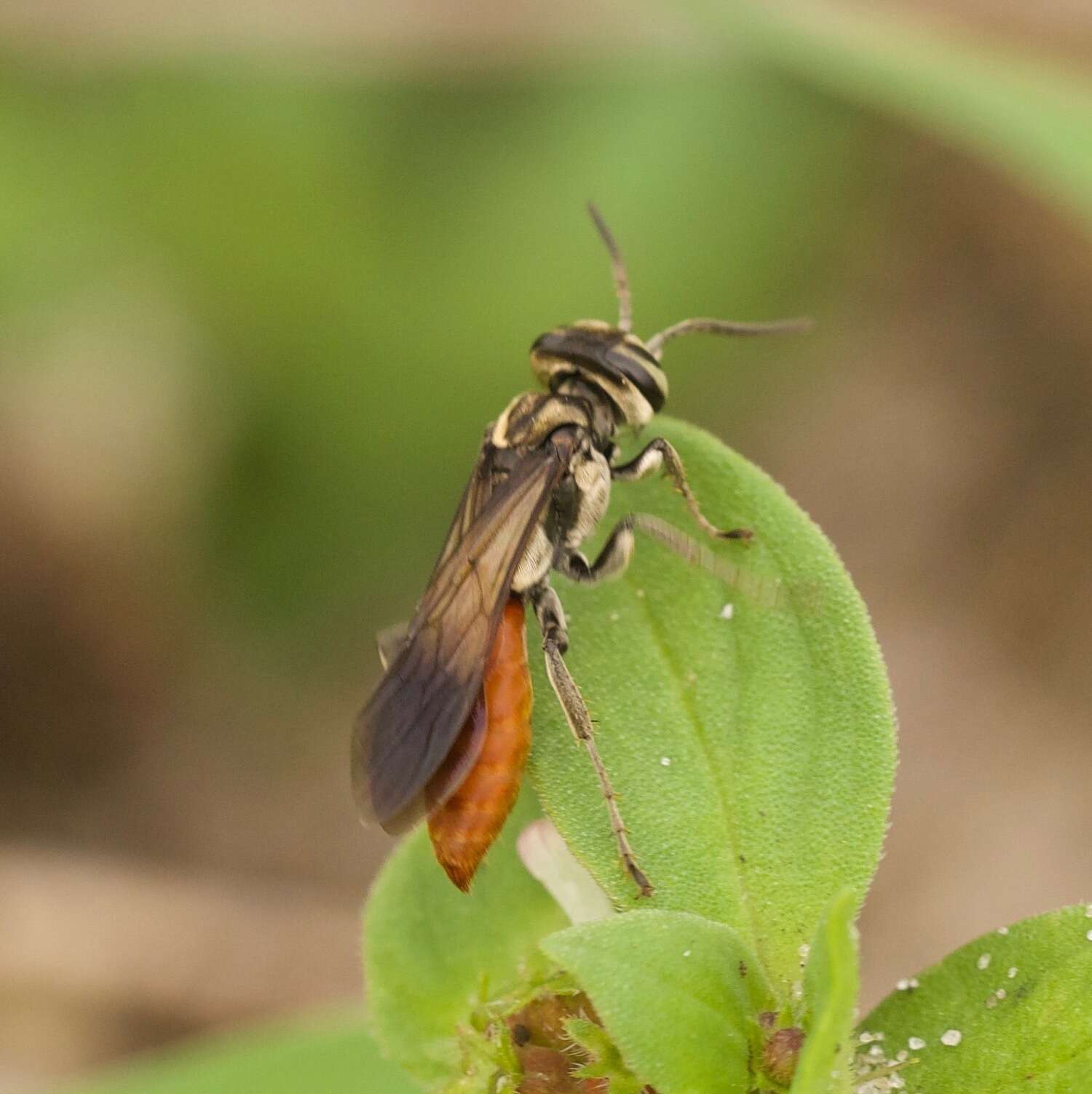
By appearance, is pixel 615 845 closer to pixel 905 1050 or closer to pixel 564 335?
pixel 905 1050

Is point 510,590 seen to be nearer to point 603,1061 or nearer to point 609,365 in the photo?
point 609,365

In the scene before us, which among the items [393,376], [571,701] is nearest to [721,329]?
[571,701]

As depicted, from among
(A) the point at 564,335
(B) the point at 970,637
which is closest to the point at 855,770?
(A) the point at 564,335

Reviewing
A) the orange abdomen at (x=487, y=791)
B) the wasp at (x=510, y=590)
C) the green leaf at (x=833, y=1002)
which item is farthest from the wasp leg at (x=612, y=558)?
the green leaf at (x=833, y=1002)

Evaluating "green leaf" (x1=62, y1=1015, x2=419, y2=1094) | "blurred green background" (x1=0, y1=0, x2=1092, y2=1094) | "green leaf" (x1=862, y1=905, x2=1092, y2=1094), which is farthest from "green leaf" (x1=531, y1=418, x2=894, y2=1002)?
"blurred green background" (x1=0, y1=0, x2=1092, y2=1094)

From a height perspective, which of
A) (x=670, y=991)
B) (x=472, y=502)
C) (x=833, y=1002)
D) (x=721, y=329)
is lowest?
(x=833, y=1002)

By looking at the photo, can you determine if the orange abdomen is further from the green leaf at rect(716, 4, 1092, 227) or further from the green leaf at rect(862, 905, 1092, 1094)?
the green leaf at rect(716, 4, 1092, 227)

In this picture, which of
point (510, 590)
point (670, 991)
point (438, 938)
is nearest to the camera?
point (670, 991)
